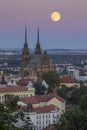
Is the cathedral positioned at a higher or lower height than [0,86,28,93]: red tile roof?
lower

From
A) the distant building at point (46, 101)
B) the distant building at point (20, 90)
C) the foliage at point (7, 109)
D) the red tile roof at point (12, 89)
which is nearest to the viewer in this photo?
the foliage at point (7, 109)

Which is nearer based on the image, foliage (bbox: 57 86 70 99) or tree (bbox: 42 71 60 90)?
foliage (bbox: 57 86 70 99)

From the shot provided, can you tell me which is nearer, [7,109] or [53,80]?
[7,109]

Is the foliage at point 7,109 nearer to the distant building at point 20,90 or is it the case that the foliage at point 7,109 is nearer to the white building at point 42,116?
the white building at point 42,116

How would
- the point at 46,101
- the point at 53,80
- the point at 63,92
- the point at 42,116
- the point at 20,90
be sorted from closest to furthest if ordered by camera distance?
the point at 42,116 → the point at 46,101 → the point at 20,90 → the point at 63,92 → the point at 53,80

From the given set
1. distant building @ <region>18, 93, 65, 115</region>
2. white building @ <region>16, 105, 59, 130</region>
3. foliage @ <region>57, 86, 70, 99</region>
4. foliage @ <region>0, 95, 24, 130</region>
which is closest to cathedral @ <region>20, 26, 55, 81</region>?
foliage @ <region>57, 86, 70, 99</region>

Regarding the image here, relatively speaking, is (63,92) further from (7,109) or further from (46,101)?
(7,109)

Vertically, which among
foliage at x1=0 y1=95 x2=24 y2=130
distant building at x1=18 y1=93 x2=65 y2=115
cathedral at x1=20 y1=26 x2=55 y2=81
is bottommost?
cathedral at x1=20 y1=26 x2=55 y2=81

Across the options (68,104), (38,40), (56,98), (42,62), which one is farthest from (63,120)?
(38,40)

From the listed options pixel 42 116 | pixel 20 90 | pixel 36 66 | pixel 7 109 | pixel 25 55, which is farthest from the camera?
pixel 25 55

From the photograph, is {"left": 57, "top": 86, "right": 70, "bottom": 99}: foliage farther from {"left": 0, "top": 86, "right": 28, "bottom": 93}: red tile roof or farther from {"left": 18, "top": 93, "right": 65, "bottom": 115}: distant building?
{"left": 18, "top": 93, "right": 65, "bottom": 115}: distant building

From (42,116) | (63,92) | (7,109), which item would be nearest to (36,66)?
(63,92)

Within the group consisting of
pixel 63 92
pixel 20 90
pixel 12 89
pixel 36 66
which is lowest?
pixel 36 66

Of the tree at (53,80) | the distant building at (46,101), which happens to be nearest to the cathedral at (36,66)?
the tree at (53,80)
